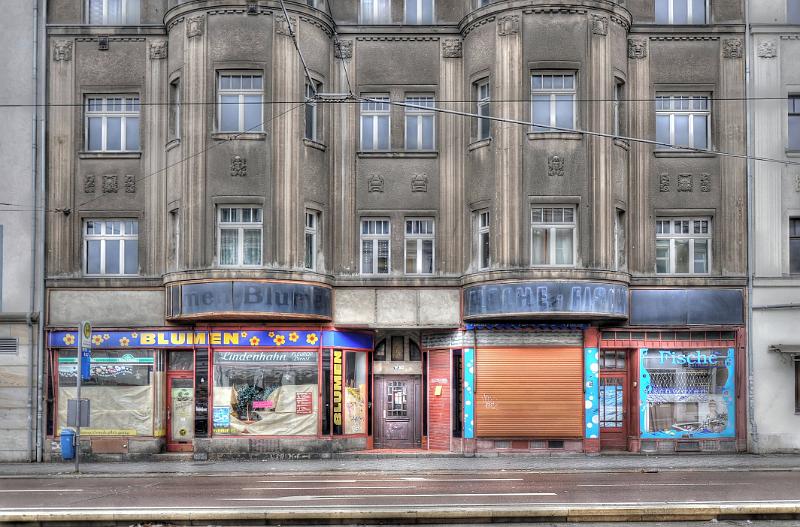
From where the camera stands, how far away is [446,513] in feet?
53.1

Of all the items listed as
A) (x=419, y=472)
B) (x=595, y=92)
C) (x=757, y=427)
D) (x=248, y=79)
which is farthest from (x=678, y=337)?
(x=248, y=79)

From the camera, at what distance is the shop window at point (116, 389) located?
2956 centimetres

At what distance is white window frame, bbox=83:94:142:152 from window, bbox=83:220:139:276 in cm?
216

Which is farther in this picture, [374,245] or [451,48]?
[374,245]

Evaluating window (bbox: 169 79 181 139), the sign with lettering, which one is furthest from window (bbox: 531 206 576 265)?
window (bbox: 169 79 181 139)

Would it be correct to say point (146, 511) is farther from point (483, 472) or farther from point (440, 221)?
point (440, 221)

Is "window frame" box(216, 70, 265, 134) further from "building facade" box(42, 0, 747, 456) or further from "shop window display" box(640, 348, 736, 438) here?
"shop window display" box(640, 348, 736, 438)

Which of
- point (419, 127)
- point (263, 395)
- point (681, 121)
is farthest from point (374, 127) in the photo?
point (681, 121)

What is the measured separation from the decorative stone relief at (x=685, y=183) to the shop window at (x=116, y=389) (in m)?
15.6

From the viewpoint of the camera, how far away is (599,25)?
28719mm

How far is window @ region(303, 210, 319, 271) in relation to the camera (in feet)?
96.5

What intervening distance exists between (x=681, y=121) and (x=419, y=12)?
8115mm

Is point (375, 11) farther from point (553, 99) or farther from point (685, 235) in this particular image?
point (685, 235)

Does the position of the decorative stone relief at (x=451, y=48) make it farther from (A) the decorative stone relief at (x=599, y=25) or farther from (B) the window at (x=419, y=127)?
(A) the decorative stone relief at (x=599, y=25)
